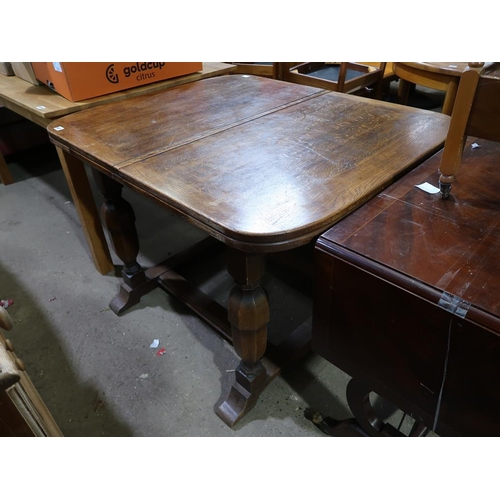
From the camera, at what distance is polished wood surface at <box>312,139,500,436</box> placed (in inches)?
26.8

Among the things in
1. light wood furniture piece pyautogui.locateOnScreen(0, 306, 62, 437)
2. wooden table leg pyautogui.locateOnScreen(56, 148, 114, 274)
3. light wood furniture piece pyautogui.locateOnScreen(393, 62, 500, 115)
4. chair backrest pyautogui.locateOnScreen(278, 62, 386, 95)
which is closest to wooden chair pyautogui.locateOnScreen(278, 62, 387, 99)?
chair backrest pyautogui.locateOnScreen(278, 62, 386, 95)

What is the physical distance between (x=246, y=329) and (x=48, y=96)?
1300 millimetres

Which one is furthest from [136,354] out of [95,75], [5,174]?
[5,174]

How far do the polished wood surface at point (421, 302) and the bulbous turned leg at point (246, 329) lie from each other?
18cm

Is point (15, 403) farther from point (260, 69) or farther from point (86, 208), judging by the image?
point (260, 69)

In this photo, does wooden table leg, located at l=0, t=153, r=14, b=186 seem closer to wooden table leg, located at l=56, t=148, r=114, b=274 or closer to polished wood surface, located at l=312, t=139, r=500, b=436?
wooden table leg, located at l=56, t=148, r=114, b=274

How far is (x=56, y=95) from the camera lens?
1683 mm

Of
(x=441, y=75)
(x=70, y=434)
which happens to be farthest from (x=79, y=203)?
(x=441, y=75)

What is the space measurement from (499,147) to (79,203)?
1.55 metres

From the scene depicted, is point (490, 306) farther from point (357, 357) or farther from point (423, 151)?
point (423, 151)

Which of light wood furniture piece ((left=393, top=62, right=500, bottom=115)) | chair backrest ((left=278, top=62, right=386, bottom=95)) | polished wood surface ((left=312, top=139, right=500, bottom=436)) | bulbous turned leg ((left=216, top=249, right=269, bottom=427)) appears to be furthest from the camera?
chair backrest ((left=278, top=62, right=386, bottom=95))

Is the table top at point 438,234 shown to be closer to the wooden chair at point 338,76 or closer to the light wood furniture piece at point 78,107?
the light wood furniture piece at point 78,107

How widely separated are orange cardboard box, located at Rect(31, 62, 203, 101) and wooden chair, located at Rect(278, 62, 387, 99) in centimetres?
121

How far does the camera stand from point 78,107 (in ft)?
5.08
